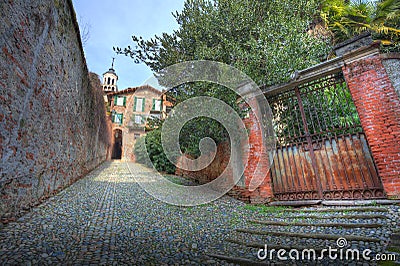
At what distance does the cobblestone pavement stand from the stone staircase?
0.02m

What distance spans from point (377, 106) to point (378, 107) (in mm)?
24

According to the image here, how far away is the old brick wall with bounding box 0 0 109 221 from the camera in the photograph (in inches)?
102

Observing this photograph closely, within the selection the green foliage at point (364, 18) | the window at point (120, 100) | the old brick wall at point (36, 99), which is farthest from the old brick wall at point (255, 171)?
the window at point (120, 100)

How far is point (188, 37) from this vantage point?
21.3 feet

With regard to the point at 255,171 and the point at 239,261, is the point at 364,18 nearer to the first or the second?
the point at 255,171

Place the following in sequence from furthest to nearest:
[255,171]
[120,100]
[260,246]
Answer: [120,100] < [255,171] < [260,246]

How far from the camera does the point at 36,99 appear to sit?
335cm

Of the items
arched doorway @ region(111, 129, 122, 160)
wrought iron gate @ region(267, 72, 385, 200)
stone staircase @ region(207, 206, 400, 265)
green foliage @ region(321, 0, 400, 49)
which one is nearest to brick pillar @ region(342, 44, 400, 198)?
wrought iron gate @ region(267, 72, 385, 200)

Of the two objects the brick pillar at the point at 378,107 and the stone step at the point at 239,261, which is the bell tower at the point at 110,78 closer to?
the brick pillar at the point at 378,107

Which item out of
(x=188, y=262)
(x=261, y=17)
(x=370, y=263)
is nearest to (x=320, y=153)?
(x=370, y=263)

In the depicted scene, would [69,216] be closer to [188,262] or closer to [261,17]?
[188,262]

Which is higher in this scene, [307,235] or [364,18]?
[364,18]

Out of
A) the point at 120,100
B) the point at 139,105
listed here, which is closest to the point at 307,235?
the point at 139,105

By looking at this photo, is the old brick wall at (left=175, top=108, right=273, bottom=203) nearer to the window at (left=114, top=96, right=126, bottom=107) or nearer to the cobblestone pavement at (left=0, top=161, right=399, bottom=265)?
the cobblestone pavement at (left=0, top=161, right=399, bottom=265)
